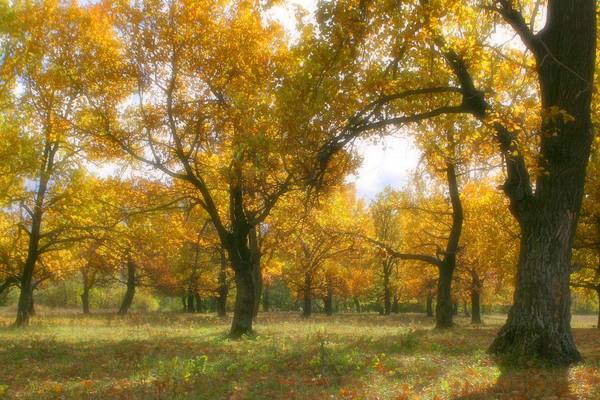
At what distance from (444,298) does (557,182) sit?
1257 centimetres

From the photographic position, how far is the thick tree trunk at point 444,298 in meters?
20.2

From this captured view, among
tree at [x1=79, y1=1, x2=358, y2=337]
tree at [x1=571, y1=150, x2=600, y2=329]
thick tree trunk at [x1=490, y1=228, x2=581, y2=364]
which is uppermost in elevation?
tree at [x1=79, y1=1, x2=358, y2=337]

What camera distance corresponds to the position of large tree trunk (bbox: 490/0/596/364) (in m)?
8.48

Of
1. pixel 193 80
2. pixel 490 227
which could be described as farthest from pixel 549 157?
pixel 490 227

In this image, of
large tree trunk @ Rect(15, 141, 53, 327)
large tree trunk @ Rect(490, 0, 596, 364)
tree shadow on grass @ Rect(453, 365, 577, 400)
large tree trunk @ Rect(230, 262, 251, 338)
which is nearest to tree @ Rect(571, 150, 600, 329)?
large tree trunk @ Rect(490, 0, 596, 364)

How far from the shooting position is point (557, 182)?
8.73 meters

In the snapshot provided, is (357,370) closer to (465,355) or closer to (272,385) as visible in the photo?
(272,385)

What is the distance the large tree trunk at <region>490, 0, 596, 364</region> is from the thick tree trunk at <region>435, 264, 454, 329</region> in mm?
11461

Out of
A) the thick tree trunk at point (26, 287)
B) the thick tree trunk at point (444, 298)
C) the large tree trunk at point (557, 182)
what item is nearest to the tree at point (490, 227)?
the thick tree trunk at point (444, 298)

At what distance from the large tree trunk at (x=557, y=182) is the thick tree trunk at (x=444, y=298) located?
451 inches

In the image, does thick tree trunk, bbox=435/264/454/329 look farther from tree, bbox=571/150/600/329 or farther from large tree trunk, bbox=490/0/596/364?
large tree trunk, bbox=490/0/596/364

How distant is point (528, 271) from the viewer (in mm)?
8844

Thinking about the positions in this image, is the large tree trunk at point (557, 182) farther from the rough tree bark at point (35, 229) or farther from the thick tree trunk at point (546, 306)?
the rough tree bark at point (35, 229)

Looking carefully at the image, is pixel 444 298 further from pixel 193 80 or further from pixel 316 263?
pixel 316 263
